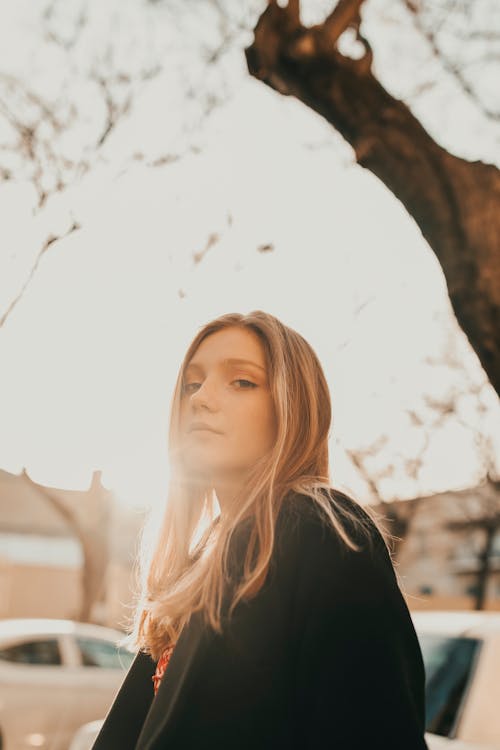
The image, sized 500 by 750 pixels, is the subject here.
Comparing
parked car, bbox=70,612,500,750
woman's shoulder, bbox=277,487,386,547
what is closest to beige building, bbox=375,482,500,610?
parked car, bbox=70,612,500,750

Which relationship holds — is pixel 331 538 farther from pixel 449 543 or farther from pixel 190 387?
pixel 449 543

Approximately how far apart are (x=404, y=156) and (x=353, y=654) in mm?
3511

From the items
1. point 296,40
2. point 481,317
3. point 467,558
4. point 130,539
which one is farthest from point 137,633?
point 130,539

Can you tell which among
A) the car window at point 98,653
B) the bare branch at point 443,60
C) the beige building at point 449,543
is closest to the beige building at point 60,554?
the beige building at point 449,543

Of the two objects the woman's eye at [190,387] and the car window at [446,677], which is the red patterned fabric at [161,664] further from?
the car window at [446,677]

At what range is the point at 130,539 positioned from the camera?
60875mm

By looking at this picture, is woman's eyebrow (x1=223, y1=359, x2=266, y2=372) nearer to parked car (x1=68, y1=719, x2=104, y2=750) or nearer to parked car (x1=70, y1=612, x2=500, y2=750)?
parked car (x1=70, y1=612, x2=500, y2=750)

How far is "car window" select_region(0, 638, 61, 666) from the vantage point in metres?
9.80

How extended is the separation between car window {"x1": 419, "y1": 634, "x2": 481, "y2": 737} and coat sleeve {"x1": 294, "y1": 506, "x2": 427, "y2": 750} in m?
2.30

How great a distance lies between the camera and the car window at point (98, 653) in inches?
402

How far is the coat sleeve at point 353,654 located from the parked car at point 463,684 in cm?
230

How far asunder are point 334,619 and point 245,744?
26cm

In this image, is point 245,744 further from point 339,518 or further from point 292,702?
point 339,518

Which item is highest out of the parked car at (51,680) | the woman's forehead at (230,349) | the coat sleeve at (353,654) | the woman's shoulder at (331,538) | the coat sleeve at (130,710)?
the woman's forehead at (230,349)
